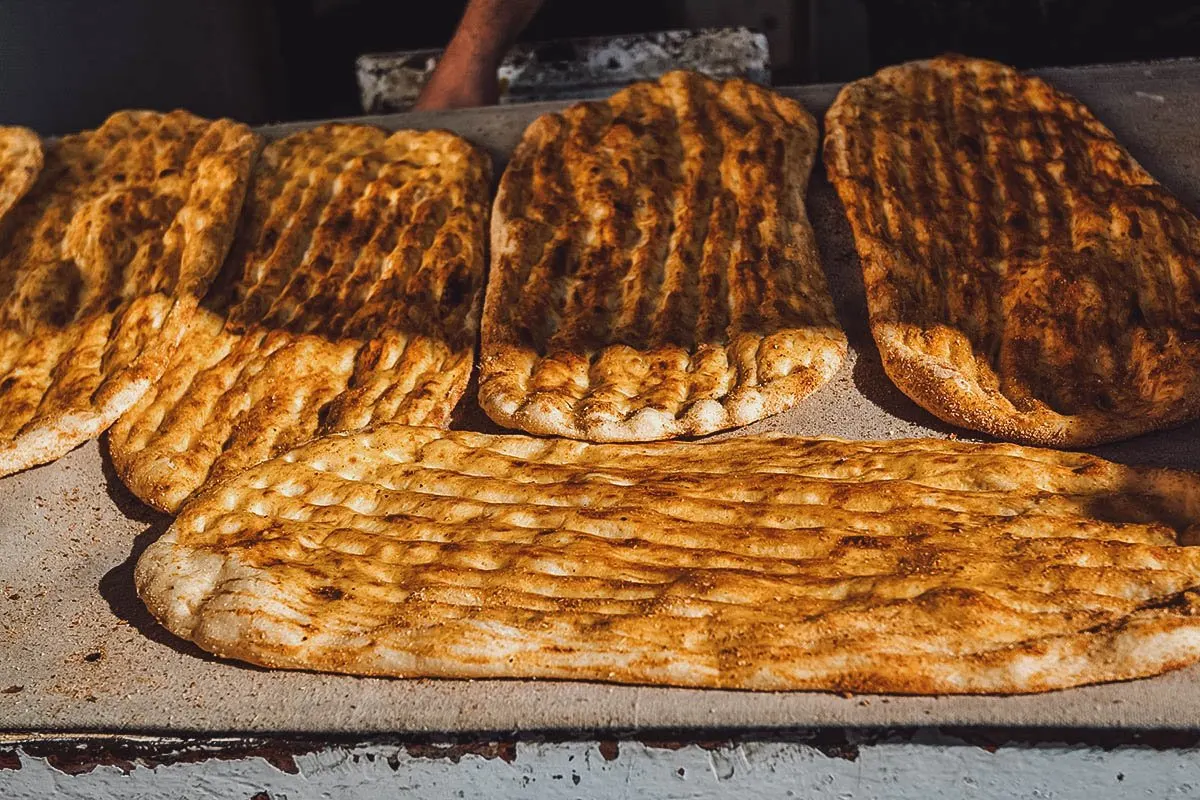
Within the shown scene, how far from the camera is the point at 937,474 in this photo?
83.5 inches

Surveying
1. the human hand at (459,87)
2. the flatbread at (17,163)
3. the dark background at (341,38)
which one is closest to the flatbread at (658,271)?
the human hand at (459,87)

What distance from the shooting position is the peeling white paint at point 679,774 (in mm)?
1637

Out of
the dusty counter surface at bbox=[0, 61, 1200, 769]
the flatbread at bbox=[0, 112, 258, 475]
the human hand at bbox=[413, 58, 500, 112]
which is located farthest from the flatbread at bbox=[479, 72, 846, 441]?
the human hand at bbox=[413, 58, 500, 112]

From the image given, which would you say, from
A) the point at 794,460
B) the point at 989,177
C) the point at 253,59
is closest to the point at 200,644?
the point at 794,460

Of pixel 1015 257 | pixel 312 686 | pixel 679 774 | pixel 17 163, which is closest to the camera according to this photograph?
pixel 679 774

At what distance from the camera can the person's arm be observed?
440cm

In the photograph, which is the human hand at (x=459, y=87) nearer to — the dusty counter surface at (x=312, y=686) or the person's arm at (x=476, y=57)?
the person's arm at (x=476, y=57)

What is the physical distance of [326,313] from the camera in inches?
115

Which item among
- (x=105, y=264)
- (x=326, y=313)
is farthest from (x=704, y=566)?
(x=105, y=264)

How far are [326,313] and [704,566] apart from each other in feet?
4.61

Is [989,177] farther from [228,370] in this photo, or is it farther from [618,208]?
[228,370]

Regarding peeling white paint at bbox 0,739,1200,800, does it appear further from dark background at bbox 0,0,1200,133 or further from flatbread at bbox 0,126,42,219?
dark background at bbox 0,0,1200,133

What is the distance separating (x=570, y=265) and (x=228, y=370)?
2.90ft

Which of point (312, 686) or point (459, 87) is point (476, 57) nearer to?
point (459, 87)
